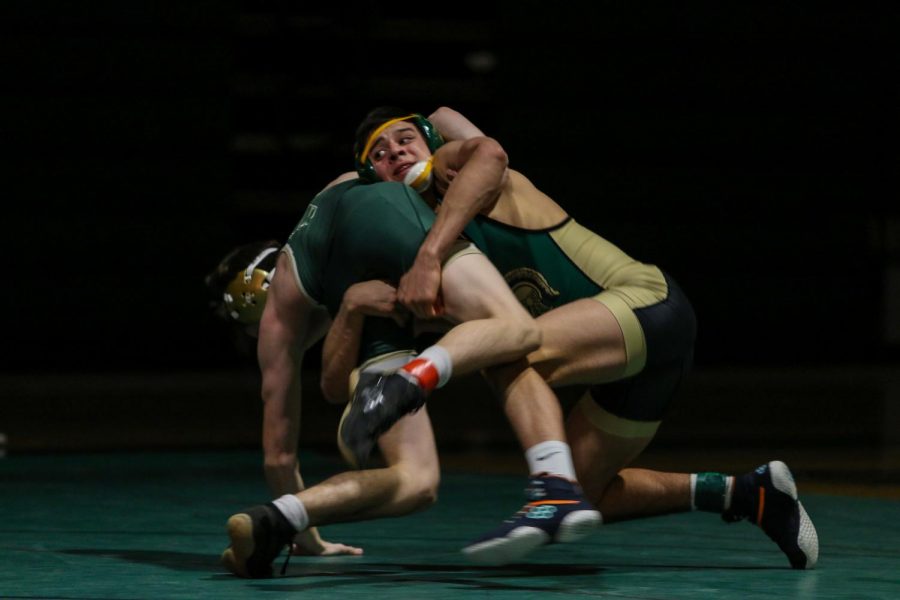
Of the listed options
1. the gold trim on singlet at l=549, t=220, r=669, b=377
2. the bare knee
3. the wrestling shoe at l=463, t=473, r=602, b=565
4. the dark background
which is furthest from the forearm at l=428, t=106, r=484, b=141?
the dark background

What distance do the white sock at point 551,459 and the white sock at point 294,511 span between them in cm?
51

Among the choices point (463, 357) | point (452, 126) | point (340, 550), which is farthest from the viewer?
point (452, 126)

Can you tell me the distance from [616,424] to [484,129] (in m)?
8.44

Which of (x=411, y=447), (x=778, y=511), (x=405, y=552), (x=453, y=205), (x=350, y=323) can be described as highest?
(x=453, y=205)

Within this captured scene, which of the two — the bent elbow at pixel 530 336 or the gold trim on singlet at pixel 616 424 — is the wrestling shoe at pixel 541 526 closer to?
the bent elbow at pixel 530 336

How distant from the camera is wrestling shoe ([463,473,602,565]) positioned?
138 inches

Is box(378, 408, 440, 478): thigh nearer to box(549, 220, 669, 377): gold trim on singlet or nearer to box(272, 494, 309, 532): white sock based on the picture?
box(272, 494, 309, 532): white sock

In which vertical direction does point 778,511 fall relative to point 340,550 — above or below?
above

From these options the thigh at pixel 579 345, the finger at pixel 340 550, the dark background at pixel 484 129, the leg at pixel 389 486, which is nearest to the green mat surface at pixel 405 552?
the finger at pixel 340 550

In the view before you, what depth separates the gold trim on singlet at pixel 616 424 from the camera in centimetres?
415

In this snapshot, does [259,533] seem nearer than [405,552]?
Yes

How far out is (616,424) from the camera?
13.6ft

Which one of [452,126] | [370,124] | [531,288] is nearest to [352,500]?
[531,288]

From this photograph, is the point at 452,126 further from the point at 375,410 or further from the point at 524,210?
the point at 375,410
